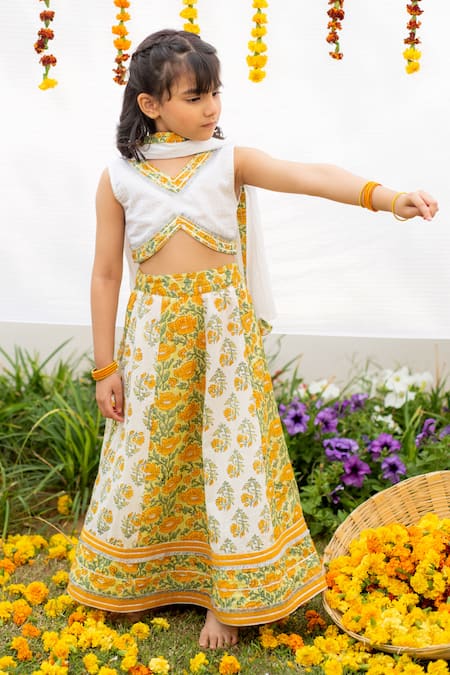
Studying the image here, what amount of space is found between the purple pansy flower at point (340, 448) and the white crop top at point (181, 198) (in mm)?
1072

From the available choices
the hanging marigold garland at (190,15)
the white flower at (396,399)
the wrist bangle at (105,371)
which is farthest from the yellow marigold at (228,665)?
the hanging marigold garland at (190,15)

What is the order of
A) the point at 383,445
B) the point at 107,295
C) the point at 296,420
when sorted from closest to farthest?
the point at 107,295 < the point at 383,445 < the point at 296,420

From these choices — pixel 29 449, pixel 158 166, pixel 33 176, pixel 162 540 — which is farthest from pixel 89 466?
pixel 158 166

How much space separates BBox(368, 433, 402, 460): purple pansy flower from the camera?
3.08m

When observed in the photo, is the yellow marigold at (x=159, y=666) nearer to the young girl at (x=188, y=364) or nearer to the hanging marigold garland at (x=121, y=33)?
the young girl at (x=188, y=364)

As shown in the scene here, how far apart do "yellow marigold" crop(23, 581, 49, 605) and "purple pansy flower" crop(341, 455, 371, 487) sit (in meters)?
1.04

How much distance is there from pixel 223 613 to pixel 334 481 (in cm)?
84

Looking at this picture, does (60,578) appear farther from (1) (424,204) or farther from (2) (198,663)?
(1) (424,204)

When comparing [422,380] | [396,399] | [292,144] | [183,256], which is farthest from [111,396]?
[422,380]

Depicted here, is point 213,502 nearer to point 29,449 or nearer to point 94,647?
point 94,647

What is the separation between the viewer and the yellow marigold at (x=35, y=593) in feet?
8.49

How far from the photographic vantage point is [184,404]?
7.63 ft

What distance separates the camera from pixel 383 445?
10.2 ft

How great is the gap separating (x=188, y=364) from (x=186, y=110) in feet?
2.06
